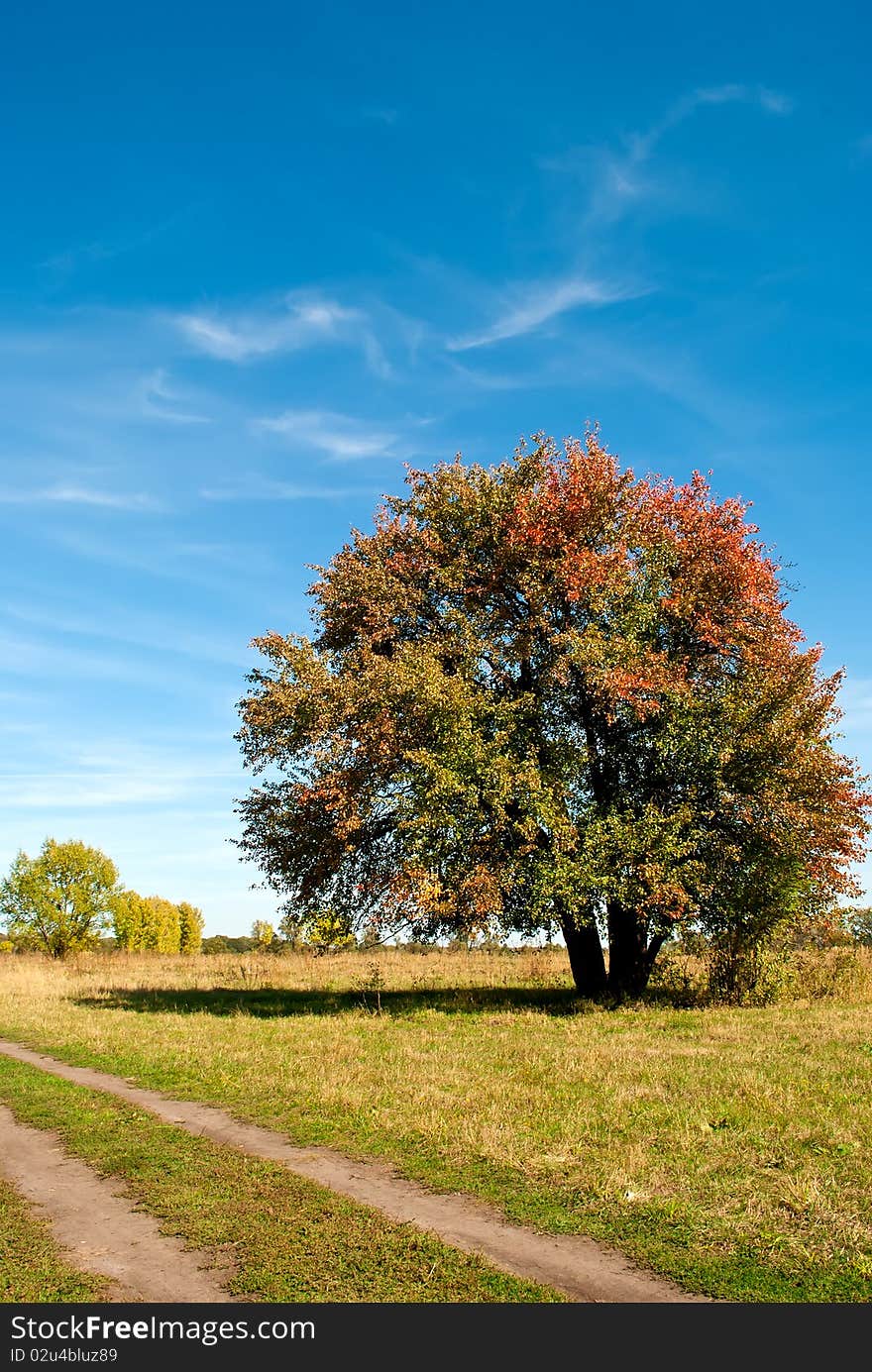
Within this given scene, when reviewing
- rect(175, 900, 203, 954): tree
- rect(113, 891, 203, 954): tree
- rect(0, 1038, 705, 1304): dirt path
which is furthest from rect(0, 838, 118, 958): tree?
rect(0, 1038, 705, 1304): dirt path

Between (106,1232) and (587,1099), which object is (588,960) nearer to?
(587,1099)

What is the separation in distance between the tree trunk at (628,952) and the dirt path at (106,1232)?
19160mm

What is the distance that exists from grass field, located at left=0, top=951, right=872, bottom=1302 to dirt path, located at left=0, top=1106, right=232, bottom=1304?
2790mm

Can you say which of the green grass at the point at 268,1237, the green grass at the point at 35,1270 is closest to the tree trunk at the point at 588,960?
the green grass at the point at 268,1237

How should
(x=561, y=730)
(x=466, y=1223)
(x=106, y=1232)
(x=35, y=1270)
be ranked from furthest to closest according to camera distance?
(x=561, y=730), (x=466, y=1223), (x=106, y=1232), (x=35, y=1270)

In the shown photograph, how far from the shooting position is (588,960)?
27172 millimetres

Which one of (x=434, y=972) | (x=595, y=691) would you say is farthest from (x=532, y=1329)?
(x=434, y=972)

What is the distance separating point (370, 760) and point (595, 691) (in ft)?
21.9

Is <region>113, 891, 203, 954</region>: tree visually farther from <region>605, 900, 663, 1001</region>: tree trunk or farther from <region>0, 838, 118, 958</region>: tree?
<region>605, 900, 663, 1001</region>: tree trunk

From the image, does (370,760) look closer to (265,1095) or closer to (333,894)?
(333,894)

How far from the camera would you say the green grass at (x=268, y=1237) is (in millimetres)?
6520

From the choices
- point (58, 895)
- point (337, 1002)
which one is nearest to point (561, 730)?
point (337, 1002)

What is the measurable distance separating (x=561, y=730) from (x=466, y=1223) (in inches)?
733

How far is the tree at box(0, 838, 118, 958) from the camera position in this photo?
2785 inches
